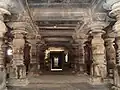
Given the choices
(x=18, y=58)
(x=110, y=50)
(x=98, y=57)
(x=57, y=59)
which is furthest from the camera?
(x=57, y=59)

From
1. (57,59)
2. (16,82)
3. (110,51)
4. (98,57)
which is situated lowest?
(16,82)

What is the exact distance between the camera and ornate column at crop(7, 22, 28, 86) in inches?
293

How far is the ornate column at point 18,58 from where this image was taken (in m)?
7.45

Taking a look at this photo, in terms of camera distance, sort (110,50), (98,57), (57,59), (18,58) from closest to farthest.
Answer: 1. (98,57)
2. (18,58)
3. (110,50)
4. (57,59)

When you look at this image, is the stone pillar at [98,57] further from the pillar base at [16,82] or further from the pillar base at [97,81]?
the pillar base at [16,82]

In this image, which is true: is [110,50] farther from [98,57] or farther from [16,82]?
[16,82]

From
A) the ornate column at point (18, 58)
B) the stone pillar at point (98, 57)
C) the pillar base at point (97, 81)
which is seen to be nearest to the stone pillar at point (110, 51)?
the stone pillar at point (98, 57)

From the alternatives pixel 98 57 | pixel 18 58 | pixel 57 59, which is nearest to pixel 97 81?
pixel 98 57

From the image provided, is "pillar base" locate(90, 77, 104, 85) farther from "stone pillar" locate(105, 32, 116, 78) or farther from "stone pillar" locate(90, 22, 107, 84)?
"stone pillar" locate(105, 32, 116, 78)

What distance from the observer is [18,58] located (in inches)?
304

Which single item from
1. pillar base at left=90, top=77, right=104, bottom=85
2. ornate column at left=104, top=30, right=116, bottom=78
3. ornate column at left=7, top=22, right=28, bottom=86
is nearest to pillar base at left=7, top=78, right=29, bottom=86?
ornate column at left=7, top=22, right=28, bottom=86

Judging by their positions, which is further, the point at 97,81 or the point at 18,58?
the point at 18,58

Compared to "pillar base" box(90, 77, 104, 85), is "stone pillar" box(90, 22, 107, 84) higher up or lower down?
higher up

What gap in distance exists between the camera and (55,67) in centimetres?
2691
